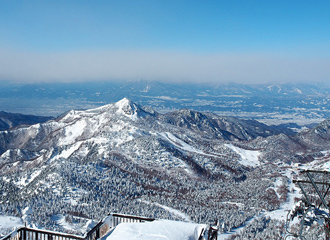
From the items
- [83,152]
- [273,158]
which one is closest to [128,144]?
[83,152]

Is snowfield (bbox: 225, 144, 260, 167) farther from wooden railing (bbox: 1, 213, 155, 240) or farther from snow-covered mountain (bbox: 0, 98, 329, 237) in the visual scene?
wooden railing (bbox: 1, 213, 155, 240)

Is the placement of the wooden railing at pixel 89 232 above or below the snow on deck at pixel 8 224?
above

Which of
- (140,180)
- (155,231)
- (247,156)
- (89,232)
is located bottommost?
(247,156)

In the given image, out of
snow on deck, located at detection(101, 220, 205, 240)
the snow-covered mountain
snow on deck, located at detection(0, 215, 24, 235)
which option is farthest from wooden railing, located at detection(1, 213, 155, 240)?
the snow-covered mountain

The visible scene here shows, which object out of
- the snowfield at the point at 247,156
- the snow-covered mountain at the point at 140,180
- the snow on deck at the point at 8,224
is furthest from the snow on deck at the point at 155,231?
the snowfield at the point at 247,156

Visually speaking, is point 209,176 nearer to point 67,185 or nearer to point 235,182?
point 235,182

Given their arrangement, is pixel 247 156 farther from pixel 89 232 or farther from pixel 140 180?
pixel 89 232

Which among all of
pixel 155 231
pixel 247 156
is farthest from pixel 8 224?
pixel 247 156

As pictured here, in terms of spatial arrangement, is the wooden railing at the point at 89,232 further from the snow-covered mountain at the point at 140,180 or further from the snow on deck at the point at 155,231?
Result: the snow-covered mountain at the point at 140,180
